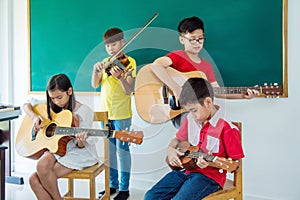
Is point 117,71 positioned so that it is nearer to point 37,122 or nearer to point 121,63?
point 121,63

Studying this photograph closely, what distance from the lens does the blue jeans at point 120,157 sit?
1.93m

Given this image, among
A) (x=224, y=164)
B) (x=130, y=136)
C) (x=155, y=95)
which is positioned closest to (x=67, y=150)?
(x=130, y=136)

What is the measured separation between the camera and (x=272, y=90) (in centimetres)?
185

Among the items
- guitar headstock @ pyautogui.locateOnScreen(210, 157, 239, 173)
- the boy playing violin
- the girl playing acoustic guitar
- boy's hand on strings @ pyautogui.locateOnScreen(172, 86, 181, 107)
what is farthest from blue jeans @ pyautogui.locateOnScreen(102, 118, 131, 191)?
guitar headstock @ pyautogui.locateOnScreen(210, 157, 239, 173)

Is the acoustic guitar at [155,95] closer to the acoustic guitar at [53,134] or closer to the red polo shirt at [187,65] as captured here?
the red polo shirt at [187,65]

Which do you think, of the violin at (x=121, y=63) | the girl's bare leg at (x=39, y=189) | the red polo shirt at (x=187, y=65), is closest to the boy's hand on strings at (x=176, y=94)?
the red polo shirt at (x=187, y=65)

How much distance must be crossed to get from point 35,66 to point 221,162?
6.05 ft

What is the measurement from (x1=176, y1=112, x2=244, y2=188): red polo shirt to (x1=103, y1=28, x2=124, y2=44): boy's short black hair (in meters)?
0.71

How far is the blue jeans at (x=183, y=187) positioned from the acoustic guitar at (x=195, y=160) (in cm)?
5

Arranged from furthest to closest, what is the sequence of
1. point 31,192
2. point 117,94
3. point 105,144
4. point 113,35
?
point 31,192 < point 113,35 < point 117,94 < point 105,144

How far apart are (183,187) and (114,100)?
30.7 inches

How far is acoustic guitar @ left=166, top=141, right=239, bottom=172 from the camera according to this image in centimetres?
144

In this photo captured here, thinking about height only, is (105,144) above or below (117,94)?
below

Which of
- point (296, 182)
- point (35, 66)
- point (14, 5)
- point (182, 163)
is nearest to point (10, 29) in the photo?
point (14, 5)
